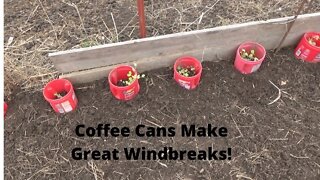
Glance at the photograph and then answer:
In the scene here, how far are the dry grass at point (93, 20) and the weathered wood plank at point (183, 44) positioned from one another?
1.01 ft

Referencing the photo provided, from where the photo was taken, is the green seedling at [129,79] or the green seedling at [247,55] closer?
the green seedling at [129,79]

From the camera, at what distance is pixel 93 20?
2893 millimetres

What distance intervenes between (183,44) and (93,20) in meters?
0.91

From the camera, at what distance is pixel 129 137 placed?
2.35 m

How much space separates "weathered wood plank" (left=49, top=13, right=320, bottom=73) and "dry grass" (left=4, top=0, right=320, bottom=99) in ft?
1.01

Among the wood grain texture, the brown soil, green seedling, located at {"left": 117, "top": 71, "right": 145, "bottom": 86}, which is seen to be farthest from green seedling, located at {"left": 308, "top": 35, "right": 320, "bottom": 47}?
green seedling, located at {"left": 117, "top": 71, "right": 145, "bottom": 86}

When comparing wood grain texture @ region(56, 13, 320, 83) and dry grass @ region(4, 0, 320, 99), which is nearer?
wood grain texture @ region(56, 13, 320, 83)

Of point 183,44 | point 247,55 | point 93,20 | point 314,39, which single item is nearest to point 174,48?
point 183,44

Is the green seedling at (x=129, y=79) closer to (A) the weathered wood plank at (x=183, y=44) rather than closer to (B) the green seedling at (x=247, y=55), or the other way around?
(A) the weathered wood plank at (x=183, y=44)

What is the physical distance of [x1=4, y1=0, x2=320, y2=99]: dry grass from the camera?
108 inches

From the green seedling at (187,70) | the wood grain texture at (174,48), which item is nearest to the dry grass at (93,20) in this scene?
the wood grain texture at (174,48)

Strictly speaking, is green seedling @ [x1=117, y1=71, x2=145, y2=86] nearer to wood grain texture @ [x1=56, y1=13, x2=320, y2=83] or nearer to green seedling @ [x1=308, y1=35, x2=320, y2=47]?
wood grain texture @ [x1=56, y1=13, x2=320, y2=83]

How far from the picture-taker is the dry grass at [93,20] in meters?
2.74

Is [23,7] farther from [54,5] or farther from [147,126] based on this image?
[147,126]
